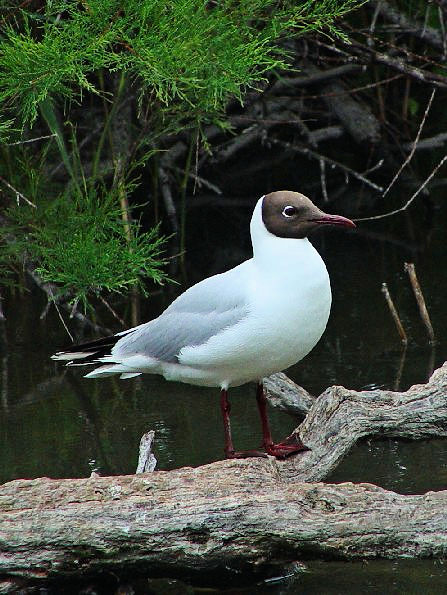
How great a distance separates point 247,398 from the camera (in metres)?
5.20

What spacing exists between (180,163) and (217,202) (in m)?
0.75

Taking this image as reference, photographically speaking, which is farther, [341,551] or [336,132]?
[336,132]

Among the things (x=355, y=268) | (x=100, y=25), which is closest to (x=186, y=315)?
(x=100, y=25)

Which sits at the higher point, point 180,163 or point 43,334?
point 180,163

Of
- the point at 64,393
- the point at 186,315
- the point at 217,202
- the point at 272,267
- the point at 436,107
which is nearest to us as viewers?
the point at 272,267

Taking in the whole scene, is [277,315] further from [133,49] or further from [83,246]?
[83,246]


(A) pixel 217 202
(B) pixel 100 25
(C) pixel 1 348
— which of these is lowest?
(C) pixel 1 348

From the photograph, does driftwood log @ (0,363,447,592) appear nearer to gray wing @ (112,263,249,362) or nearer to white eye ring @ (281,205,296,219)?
gray wing @ (112,263,249,362)

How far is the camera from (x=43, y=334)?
20.9ft

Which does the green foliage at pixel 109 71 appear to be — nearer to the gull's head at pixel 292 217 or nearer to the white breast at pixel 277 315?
the gull's head at pixel 292 217

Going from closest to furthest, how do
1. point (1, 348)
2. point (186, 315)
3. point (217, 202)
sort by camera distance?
point (186, 315) → point (1, 348) → point (217, 202)

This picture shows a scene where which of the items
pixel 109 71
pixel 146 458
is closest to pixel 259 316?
pixel 146 458

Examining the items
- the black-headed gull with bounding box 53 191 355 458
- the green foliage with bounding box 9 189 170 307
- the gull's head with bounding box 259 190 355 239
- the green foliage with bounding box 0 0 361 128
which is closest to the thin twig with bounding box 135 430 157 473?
the black-headed gull with bounding box 53 191 355 458

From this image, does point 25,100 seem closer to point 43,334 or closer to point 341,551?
point 43,334
